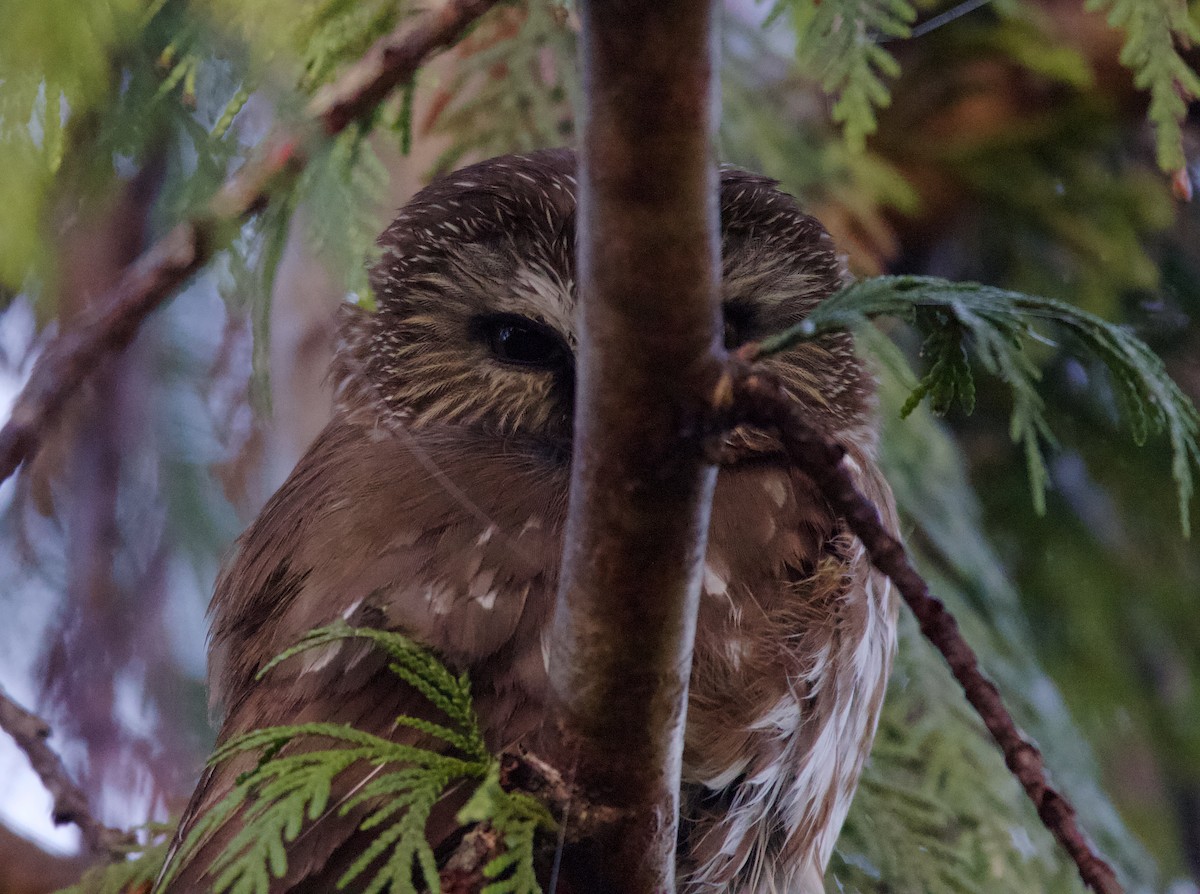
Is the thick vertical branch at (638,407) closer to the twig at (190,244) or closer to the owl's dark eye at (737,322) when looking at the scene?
the twig at (190,244)

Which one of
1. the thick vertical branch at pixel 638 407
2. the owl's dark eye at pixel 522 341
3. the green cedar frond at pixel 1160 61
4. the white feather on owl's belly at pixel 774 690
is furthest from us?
the owl's dark eye at pixel 522 341

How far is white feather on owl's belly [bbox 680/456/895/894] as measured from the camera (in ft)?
5.39

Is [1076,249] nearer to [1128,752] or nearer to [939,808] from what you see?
[1128,752]

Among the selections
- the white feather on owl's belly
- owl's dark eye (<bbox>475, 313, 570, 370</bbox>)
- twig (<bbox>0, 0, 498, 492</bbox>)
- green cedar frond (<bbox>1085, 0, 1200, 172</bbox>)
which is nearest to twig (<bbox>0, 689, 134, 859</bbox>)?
twig (<bbox>0, 0, 498, 492</bbox>)

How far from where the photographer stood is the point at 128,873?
84.3 inches

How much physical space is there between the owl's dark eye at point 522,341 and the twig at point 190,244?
1.41 ft

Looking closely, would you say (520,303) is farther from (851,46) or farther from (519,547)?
(851,46)

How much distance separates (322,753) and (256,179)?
0.79 m

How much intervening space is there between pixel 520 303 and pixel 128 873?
1209 millimetres

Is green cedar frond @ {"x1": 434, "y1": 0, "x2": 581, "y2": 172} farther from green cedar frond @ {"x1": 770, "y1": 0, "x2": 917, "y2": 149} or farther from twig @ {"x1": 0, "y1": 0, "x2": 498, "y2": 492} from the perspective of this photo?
green cedar frond @ {"x1": 770, "y1": 0, "x2": 917, "y2": 149}

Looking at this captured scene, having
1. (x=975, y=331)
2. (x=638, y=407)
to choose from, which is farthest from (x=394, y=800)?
(x=975, y=331)

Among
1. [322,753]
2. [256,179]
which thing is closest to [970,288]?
[322,753]

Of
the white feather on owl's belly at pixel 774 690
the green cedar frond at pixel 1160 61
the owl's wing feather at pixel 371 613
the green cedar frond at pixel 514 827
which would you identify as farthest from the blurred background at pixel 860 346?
the green cedar frond at pixel 514 827

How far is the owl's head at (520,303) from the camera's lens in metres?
2.02
